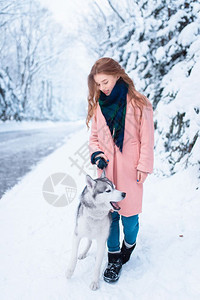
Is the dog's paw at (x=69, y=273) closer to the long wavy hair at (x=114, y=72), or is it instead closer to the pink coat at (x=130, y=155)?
the pink coat at (x=130, y=155)

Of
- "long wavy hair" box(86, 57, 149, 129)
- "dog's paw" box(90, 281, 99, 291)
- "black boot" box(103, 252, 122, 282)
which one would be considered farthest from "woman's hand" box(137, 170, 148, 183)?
"dog's paw" box(90, 281, 99, 291)

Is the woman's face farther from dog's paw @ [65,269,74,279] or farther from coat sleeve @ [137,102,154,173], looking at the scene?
dog's paw @ [65,269,74,279]

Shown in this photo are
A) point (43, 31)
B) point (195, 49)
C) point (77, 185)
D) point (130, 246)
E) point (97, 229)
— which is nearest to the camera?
point (97, 229)

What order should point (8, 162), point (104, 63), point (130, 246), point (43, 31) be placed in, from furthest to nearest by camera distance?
point (43, 31) < point (8, 162) < point (130, 246) < point (104, 63)

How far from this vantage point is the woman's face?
1707 mm

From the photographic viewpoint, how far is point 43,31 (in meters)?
20.2

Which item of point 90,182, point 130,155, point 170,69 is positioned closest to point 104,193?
point 90,182

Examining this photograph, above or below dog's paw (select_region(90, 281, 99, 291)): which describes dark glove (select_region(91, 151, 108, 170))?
above

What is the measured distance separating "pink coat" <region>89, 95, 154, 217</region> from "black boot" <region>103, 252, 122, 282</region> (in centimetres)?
57

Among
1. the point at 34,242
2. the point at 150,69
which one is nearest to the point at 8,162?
the point at 34,242

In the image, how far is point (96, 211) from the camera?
174 cm

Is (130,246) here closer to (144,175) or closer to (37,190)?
(144,175)

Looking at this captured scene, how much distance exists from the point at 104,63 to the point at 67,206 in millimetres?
2572

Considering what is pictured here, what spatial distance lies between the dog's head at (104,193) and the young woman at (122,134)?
0.14 m
